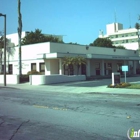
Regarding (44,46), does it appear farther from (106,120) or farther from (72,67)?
(106,120)

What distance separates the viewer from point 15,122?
800 centimetres

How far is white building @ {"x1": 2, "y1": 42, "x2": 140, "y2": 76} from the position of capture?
34.3 meters

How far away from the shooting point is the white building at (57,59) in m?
34.3

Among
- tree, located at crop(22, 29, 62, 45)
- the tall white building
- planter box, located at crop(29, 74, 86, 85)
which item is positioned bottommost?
Answer: planter box, located at crop(29, 74, 86, 85)

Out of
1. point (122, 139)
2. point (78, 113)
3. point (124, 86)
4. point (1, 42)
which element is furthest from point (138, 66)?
point (122, 139)

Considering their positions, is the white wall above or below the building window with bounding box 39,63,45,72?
above

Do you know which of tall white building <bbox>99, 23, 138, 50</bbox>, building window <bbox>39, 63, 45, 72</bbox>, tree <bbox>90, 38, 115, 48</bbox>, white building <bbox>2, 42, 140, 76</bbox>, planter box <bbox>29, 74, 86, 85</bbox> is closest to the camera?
planter box <bbox>29, 74, 86, 85</bbox>

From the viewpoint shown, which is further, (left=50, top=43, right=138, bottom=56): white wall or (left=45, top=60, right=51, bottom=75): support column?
(left=50, top=43, right=138, bottom=56): white wall

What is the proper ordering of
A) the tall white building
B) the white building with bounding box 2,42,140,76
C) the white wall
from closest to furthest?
the white building with bounding box 2,42,140,76 → the white wall → the tall white building

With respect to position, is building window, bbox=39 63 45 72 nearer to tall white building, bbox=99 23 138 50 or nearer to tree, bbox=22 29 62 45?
tree, bbox=22 29 62 45

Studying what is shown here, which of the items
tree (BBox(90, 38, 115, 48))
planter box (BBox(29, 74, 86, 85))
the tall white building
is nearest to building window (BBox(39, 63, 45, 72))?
planter box (BBox(29, 74, 86, 85))

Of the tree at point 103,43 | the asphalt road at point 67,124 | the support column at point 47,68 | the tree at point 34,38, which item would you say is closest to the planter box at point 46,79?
the support column at point 47,68

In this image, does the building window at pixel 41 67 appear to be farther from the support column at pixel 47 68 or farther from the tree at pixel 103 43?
the tree at pixel 103 43

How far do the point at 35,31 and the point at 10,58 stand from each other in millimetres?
21144
